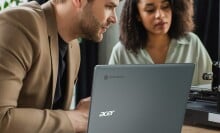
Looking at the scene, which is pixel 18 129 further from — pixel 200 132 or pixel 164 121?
pixel 200 132

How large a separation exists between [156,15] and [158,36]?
0.43 ft

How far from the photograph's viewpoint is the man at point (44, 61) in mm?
1148

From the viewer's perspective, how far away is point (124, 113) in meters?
0.98

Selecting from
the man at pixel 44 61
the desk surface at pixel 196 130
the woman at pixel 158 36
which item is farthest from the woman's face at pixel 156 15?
the desk surface at pixel 196 130

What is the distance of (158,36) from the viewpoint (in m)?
2.15

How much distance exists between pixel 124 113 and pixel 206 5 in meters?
1.69

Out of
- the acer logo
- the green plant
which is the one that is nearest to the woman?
the green plant

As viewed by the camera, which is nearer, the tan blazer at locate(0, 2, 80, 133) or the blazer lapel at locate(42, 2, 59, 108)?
the tan blazer at locate(0, 2, 80, 133)

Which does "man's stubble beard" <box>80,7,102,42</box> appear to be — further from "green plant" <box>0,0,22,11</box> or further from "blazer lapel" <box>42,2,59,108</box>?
"green plant" <box>0,0,22,11</box>

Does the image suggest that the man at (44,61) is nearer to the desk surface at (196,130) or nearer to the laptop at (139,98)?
the laptop at (139,98)

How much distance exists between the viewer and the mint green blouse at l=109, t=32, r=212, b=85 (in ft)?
6.91

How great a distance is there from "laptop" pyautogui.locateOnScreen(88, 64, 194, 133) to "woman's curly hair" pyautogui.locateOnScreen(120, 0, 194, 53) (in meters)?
1.07

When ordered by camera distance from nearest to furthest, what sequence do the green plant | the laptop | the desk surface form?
the laptop, the desk surface, the green plant

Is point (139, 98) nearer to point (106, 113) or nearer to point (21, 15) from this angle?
point (106, 113)
